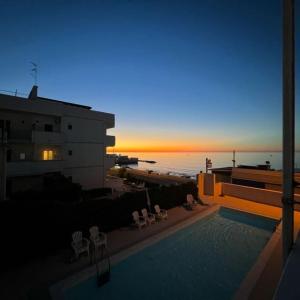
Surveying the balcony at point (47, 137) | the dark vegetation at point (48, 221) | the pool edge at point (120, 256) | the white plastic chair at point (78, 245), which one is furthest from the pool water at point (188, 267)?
the balcony at point (47, 137)

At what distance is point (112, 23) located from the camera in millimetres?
9500

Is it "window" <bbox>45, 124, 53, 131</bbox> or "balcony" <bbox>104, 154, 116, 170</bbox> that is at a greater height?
"window" <bbox>45, 124, 53, 131</bbox>

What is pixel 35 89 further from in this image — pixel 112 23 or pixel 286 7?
pixel 286 7

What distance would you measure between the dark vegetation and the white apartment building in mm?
7983

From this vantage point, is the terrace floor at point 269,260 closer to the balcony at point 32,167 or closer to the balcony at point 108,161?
the balcony at point 108,161

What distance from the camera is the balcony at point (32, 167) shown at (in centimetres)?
1541

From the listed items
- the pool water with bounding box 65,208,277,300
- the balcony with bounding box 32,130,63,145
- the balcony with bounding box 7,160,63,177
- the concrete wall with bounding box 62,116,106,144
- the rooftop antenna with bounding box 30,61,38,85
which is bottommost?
the pool water with bounding box 65,208,277,300

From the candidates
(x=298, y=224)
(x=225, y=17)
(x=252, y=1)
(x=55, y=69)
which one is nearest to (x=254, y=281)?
(x=298, y=224)

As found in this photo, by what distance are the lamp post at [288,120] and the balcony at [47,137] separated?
17.7m

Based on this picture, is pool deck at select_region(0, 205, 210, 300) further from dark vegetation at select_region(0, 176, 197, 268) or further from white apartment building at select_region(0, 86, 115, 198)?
white apartment building at select_region(0, 86, 115, 198)

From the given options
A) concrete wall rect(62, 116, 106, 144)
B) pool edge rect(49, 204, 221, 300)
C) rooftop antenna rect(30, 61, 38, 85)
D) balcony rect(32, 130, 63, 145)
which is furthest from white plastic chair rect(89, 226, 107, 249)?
rooftop antenna rect(30, 61, 38, 85)

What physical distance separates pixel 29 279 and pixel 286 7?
886 centimetres

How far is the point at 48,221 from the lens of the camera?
7906 millimetres

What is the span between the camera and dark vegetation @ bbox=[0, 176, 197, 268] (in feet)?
23.0
